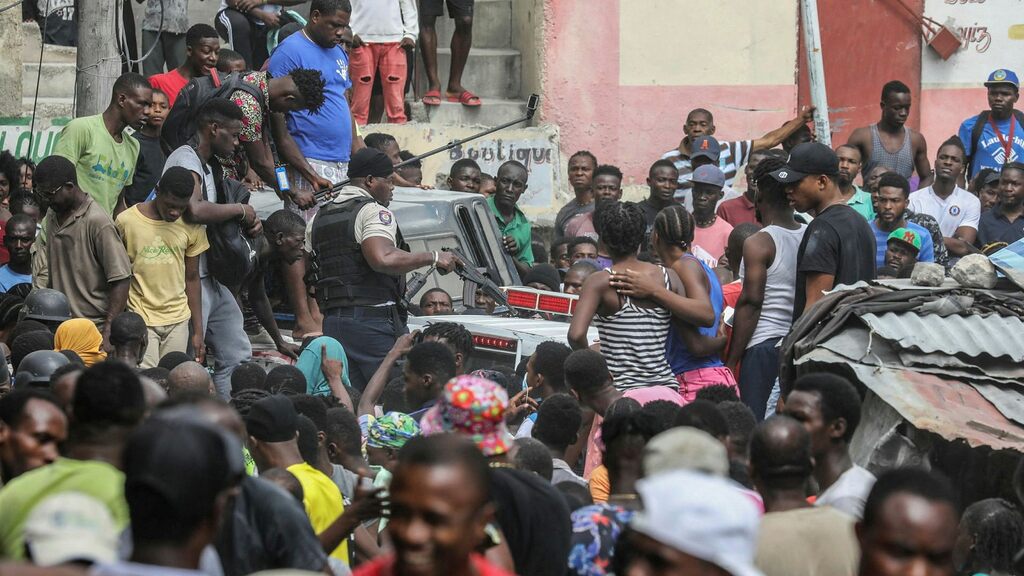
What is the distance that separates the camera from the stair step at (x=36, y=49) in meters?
14.9

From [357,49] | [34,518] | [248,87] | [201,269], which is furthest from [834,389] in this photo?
[357,49]

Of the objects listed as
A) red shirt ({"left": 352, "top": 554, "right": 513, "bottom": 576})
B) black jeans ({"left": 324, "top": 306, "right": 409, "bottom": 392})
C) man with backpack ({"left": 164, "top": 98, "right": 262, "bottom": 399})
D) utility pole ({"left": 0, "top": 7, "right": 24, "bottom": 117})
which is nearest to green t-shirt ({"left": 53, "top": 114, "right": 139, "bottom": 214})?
man with backpack ({"left": 164, "top": 98, "right": 262, "bottom": 399})

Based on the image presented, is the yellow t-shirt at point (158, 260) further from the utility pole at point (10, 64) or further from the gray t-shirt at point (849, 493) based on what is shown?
the utility pole at point (10, 64)

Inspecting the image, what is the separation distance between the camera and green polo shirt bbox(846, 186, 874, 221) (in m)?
11.7

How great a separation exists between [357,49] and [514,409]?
6980 mm

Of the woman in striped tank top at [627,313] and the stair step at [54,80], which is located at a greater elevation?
the stair step at [54,80]

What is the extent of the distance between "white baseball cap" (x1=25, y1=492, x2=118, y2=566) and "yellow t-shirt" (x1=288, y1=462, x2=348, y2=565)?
6.15 feet

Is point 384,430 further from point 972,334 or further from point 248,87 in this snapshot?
point 248,87

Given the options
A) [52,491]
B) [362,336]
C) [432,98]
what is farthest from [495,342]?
[432,98]

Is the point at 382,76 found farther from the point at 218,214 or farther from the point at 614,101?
the point at 218,214

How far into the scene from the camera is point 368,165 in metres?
8.83

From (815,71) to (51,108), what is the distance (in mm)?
6610

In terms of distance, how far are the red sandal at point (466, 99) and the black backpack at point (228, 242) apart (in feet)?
19.1

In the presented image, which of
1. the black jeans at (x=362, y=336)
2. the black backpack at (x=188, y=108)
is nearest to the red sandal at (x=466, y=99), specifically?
the black backpack at (x=188, y=108)
